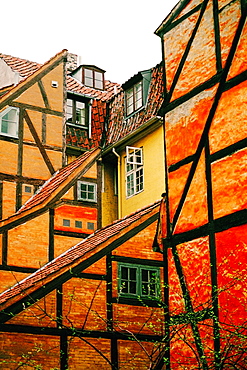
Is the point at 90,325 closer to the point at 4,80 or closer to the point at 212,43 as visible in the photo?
the point at 212,43

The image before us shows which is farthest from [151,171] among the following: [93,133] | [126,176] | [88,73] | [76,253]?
[88,73]

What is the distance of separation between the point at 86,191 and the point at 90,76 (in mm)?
9080

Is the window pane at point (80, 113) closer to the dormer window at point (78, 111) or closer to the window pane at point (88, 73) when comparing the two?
the dormer window at point (78, 111)

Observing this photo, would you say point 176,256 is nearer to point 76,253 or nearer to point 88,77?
point 76,253

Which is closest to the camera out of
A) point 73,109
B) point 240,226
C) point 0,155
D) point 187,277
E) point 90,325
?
point 240,226

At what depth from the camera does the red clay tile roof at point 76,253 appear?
49.4ft

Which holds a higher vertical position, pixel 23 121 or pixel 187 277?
pixel 23 121

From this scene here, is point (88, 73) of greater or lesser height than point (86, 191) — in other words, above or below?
above

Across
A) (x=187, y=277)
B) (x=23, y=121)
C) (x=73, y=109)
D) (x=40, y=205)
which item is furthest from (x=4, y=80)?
(x=187, y=277)

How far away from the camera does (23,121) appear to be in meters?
20.6

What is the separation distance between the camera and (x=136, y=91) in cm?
2359

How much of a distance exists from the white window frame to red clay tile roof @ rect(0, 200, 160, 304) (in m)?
4.46

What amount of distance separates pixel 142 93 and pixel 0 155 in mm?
5675

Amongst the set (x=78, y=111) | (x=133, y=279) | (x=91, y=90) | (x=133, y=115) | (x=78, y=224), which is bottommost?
(x=133, y=279)
